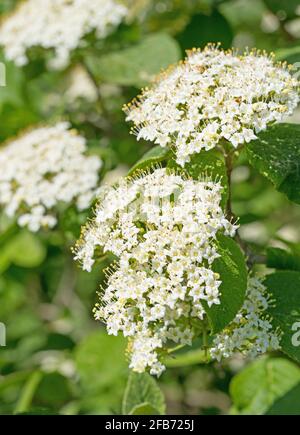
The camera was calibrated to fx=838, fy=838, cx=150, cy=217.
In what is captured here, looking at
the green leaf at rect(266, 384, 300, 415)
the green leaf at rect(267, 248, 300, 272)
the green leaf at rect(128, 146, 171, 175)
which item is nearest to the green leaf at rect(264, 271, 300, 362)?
the green leaf at rect(267, 248, 300, 272)

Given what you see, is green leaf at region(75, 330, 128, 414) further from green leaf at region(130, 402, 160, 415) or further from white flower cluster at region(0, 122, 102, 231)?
green leaf at region(130, 402, 160, 415)

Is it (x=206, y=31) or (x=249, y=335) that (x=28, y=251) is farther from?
(x=249, y=335)

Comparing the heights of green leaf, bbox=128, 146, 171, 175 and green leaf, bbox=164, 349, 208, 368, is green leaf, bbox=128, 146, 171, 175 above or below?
above

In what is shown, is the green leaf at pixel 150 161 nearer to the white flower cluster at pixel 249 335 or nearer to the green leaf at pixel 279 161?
the green leaf at pixel 279 161

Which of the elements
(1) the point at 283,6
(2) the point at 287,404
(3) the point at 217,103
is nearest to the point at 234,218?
(3) the point at 217,103

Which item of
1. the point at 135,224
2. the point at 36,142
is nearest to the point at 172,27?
the point at 36,142

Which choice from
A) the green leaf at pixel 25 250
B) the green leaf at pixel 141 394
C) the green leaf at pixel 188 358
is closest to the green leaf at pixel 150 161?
the green leaf at pixel 141 394

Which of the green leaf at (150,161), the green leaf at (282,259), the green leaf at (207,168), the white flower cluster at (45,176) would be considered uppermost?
the white flower cluster at (45,176)
